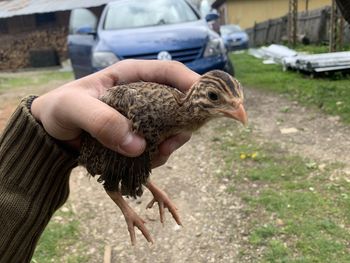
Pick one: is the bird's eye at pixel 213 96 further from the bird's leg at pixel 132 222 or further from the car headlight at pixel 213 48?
the car headlight at pixel 213 48

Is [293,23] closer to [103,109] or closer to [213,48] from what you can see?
[213,48]

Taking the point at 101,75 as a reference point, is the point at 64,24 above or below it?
below

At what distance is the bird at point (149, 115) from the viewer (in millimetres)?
1942

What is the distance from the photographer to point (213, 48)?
8.10 m

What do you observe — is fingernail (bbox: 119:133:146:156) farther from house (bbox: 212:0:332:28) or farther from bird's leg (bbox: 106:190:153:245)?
house (bbox: 212:0:332:28)

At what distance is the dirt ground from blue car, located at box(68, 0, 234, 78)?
122cm

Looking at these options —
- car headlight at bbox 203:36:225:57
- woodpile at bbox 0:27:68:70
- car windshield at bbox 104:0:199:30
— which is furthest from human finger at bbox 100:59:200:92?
woodpile at bbox 0:27:68:70

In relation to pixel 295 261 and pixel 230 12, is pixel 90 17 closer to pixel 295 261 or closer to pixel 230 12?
pixel 295 261

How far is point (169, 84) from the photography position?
2373 mm

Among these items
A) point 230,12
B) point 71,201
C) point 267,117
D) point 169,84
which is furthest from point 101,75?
point 230,12

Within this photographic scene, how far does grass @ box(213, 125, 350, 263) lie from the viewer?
158 inches

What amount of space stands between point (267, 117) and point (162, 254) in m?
3.99

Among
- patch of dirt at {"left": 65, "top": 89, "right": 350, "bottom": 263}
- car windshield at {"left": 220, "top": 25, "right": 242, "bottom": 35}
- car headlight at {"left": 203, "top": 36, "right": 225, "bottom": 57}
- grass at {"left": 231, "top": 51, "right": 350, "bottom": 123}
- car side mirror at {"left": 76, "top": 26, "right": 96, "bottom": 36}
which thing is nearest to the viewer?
patch of dirt at {"left": 65, "top": 89, "right": 350, "bottom": 263}

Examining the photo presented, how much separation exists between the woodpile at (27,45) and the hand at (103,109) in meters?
24.6
